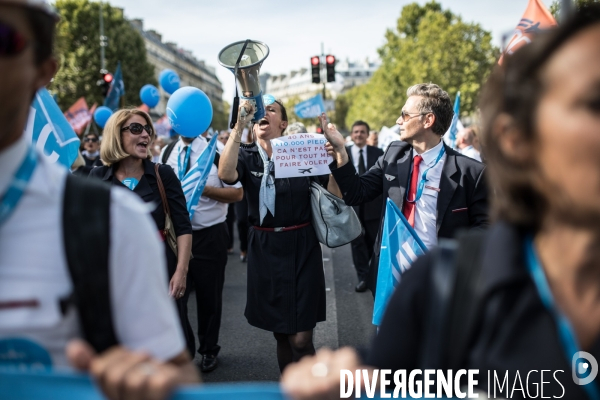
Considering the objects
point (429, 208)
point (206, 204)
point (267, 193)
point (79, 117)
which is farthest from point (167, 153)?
point (79, 117)

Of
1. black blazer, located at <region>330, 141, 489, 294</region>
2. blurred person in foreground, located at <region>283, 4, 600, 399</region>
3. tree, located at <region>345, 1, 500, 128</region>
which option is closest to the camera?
blurred person in foreground, located at <region>283, 4, 600, 399</region>

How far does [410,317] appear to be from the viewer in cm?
133

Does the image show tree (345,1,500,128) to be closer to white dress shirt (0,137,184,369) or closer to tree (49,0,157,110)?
tree (49,0,157,110)

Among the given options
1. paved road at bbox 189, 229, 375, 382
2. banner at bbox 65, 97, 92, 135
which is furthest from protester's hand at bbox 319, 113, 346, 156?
banner at bbox 65, 97, 92, 135

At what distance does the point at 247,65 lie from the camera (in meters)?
4.08

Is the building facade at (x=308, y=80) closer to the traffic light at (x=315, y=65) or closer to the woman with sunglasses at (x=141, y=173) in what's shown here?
the traffic light at (x=315, y=65)

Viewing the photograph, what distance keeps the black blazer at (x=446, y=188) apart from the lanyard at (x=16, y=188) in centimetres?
267

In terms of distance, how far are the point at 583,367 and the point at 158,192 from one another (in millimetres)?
Answer: 3157

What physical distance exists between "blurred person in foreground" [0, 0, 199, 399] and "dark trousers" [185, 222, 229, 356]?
3.89 metres

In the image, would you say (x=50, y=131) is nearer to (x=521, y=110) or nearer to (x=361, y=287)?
(x=521, y=110)

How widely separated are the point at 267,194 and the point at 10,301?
283cm

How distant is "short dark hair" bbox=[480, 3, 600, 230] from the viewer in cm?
121

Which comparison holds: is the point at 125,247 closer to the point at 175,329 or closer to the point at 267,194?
the point at 175,329

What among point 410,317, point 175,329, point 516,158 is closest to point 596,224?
point 516,158
